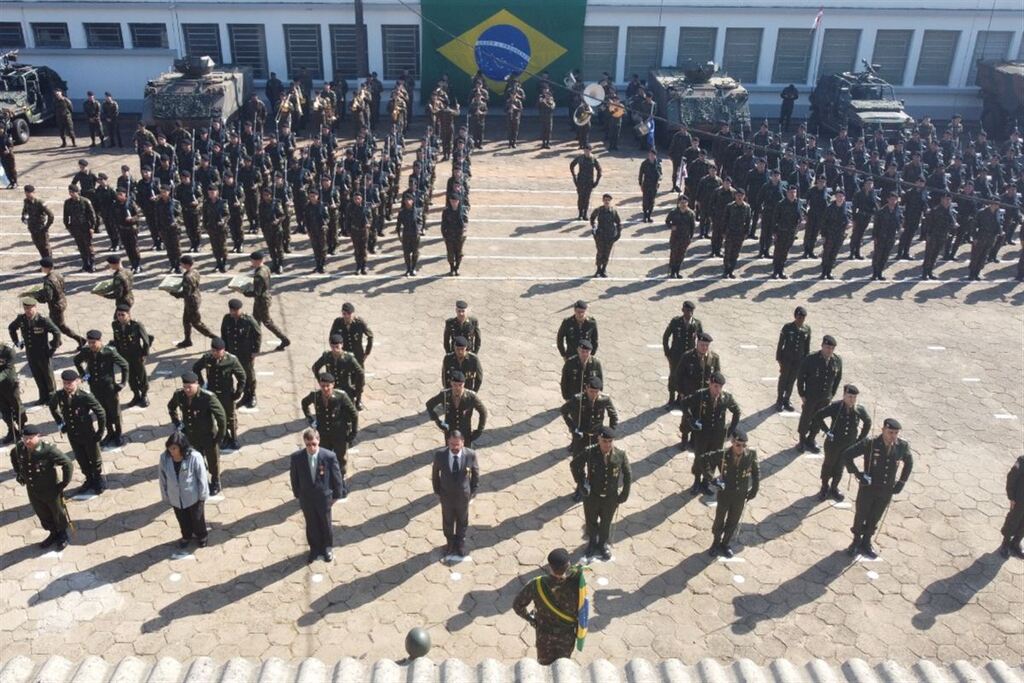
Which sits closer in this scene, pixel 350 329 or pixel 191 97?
pixel 350 329

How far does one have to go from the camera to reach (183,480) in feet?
26.0

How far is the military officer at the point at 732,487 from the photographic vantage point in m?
8.11

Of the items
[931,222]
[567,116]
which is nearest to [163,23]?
[567,116]

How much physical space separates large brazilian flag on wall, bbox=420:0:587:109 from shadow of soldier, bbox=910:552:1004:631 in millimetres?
22406

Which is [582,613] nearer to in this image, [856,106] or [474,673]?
[474,673]

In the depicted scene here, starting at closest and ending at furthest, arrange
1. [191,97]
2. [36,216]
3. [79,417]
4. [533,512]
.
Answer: [79,417] < [533,512] < [36,216] < [191,97]

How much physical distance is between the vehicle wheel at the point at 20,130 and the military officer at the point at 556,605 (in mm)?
23058

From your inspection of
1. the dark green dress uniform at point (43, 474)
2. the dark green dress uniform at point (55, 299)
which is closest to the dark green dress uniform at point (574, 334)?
the dark green dress uniform at point (43, 474)

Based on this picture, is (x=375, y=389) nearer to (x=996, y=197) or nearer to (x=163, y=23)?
(x=996, y=197)

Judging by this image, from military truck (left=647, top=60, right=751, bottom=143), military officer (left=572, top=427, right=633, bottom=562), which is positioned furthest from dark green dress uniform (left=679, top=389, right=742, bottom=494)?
military truck (left=647, top=60, right=751, bottom=143)

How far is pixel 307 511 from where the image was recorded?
801 centimetres

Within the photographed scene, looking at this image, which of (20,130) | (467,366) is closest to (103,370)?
(467,366)

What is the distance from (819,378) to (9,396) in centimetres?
955

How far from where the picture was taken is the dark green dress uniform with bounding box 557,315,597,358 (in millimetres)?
10750
